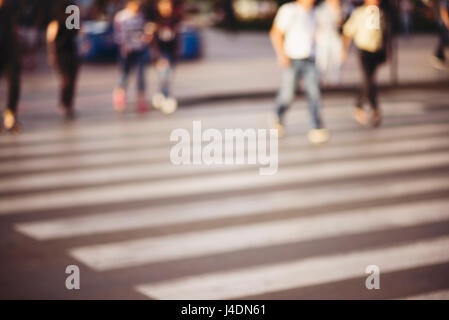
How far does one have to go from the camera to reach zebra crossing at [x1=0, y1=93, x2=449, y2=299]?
479 centimetres

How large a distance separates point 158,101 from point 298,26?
4.89m

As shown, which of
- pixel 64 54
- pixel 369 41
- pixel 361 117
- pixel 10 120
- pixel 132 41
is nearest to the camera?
pixel 369 41

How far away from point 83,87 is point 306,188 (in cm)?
994

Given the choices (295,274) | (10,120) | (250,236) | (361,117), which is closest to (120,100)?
(10,120)

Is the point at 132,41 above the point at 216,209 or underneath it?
above

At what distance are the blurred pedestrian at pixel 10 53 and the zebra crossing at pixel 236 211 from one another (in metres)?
0.55

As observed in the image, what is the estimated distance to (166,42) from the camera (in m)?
12.8

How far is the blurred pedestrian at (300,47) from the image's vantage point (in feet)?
30.7

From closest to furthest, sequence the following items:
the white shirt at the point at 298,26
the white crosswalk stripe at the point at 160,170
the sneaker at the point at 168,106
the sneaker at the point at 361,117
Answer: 1. the white crosswalk stripe at the point at 160,170
2. the white shirt at the point at 298,26
3. the sneaker at the point at 361,117
4. the sneaker at the point at 168,106

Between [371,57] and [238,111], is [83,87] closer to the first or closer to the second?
[238,111]

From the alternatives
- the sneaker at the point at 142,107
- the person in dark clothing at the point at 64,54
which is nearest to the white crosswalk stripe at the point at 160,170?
the person in dark clothing at the point at 64,54

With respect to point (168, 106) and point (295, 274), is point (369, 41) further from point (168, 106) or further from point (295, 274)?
point (295, 274)

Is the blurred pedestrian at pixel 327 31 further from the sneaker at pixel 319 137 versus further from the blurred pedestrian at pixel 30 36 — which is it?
the blurred pedestrian at pixel 30 36

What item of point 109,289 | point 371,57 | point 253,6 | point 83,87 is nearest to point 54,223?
point 109,289
